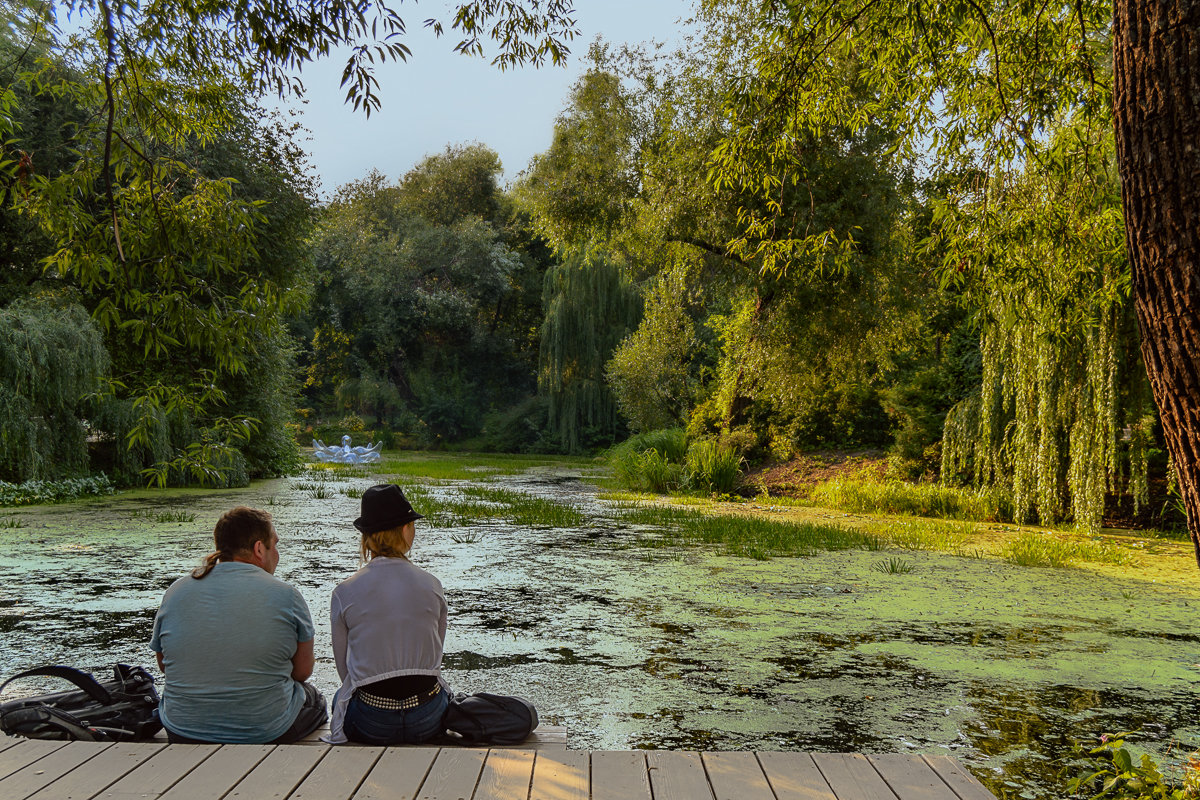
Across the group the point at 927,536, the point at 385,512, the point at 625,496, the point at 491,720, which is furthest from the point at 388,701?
the point at 625,496

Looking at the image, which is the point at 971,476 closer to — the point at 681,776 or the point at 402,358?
the point at 681,776

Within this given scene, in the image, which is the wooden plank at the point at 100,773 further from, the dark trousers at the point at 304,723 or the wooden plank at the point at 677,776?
the wooden plank at the point at 677,776

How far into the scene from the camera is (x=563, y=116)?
Answer: 17.1 m

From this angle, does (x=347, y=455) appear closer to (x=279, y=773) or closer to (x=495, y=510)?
(x=495, y=510)

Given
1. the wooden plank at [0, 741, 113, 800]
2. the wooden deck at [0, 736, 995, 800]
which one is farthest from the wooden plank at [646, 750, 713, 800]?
the wooden plank at [0, 741, 113, 800]

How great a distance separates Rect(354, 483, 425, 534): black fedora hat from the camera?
A: 10.3 ft

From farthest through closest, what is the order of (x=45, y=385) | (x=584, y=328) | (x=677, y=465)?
(x=584, y=328) → (x=677, y=465) → (x=45, y=385)

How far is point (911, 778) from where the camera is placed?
2.53m

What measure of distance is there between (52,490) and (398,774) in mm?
12834

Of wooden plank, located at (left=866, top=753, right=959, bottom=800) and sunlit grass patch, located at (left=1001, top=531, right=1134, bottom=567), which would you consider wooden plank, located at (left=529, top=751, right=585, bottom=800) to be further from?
sunlit grass patch, located at (left=1001, top=531, right=1134, bottom=567)

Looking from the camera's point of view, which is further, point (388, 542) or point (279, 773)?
point (388, 542)

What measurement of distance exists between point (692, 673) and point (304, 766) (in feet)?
8.81

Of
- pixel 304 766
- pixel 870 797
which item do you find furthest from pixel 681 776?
pixel 304 766

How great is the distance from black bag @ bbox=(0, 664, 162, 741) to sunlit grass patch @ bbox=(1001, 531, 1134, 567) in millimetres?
7683
